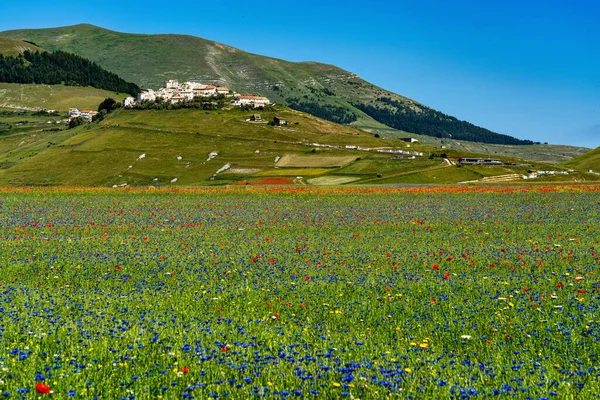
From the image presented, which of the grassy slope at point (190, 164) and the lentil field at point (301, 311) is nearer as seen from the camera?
the lentil field at point (301, 311)

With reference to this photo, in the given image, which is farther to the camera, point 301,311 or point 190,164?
point 190,164

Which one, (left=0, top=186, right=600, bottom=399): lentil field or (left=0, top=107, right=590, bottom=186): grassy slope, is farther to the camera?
(left=0, top=107, right=590, bottom=186): grassy slope

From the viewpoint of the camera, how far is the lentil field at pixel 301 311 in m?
7.89

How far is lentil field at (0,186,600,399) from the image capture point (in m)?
7.89

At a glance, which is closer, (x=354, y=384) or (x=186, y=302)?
(x=354, y=384)

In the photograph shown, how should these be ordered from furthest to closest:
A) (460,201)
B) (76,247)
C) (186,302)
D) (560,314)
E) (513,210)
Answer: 1. (460,201)
2. (513,210)
3. (76,247)
4. (186,302)
5. (560,314)

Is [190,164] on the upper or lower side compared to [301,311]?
lower

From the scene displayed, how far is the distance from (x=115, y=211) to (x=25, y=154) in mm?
175799

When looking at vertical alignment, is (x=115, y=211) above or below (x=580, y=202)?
below

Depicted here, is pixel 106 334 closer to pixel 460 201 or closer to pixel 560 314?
pixel 560 314

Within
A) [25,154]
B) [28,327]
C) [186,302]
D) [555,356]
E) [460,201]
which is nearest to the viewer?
[555,356]

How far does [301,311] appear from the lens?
45.3ft

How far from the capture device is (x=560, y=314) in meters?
12.6

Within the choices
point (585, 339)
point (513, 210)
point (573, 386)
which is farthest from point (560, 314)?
point (513, 210)
